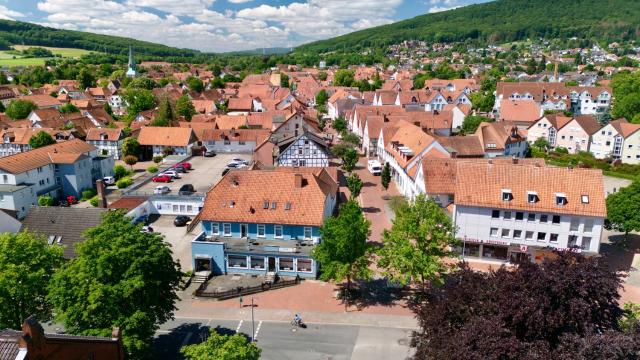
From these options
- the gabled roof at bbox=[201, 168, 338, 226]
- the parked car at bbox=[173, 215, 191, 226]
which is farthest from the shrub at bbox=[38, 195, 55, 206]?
the gabled roof at bbox=[201, 168, 338, 226]

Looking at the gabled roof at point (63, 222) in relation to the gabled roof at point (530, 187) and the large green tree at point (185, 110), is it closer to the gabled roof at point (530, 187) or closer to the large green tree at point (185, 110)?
the gabled roof at point (530, 187)

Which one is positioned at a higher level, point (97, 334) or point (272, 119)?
point (272, 119)

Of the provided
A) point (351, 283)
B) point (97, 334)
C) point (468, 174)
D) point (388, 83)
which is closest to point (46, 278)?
point (97, 334)

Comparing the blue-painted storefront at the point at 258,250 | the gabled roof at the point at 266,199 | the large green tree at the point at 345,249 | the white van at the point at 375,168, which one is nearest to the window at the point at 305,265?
the blue-painted storefront at the point at 258,250

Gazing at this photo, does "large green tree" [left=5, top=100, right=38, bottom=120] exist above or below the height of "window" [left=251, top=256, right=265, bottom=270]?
above

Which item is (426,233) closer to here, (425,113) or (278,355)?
(278,355)

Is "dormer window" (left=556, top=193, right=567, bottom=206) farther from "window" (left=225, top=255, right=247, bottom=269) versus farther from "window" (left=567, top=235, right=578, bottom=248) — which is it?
"window" (left=225, top=255, right=247, bottom=269)
